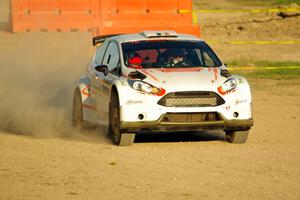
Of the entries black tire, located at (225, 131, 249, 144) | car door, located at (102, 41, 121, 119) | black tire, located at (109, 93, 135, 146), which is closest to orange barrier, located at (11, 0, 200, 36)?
car door, located at (102, 41, 121, 119)

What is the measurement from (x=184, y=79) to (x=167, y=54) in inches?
41.7

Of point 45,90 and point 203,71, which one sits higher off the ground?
point 203,71

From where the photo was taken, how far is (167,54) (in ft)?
54.4

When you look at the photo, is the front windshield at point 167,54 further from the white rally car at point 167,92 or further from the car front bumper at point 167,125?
the car front bumper at point 167,125

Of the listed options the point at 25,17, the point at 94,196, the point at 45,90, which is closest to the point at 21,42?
the point at 25,17

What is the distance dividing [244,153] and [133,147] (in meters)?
1.58

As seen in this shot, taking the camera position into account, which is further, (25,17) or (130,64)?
(25,17)

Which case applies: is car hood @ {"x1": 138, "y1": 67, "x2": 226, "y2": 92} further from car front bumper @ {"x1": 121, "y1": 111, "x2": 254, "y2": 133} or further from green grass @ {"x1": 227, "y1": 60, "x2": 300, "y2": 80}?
green grass @ {"x1": 227, "y1": 60, "x2": 300, "y2": 80}

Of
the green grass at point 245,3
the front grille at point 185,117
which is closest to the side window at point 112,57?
the front grille at point 185,117

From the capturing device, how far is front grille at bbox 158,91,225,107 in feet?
50.4

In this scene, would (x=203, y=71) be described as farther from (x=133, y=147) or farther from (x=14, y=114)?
(x=14, y=114)

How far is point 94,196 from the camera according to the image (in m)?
11.7

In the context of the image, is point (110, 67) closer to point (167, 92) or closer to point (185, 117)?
point (167, 92)

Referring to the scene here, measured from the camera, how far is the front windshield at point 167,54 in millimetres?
16375
